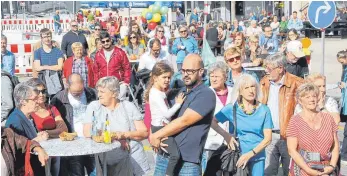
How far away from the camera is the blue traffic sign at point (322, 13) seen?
1074 cm

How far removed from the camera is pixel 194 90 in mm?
4926

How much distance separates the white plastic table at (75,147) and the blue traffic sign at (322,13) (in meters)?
6.31

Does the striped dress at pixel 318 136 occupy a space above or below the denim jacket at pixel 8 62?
below

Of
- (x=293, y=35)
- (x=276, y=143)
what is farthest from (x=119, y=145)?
(x=293, y=35)

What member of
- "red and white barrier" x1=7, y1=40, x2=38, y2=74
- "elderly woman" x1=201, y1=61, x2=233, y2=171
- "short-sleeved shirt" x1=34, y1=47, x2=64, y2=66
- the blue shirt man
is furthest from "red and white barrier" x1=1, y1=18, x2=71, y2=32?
"elderly woman" x1=201, y1=61, x2=233, y2=171

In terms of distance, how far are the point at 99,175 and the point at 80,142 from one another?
0.39 metres

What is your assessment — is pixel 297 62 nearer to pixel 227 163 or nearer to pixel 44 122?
pixel 227 163

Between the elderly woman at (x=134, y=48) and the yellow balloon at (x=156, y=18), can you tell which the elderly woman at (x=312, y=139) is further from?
the yellow balloon at (x=156, y=18)

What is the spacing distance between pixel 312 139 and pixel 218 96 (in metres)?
1.19

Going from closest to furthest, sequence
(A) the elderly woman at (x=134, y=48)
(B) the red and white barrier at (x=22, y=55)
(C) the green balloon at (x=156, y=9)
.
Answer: (A) the elderly woman at (x=134, y=48) → (B) the red and white barrier at (x=22, y=55) → (C) the green balloon at (x=156, y=9)

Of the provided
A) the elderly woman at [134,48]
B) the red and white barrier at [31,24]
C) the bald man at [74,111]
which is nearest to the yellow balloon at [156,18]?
the red and white barrier at [31,24]

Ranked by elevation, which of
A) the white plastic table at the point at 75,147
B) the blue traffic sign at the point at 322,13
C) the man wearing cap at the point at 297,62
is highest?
the blue traffic sign at the point at 322,13

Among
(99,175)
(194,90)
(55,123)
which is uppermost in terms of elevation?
(194,90)

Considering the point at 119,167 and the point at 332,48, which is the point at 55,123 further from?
the point at 332,48
